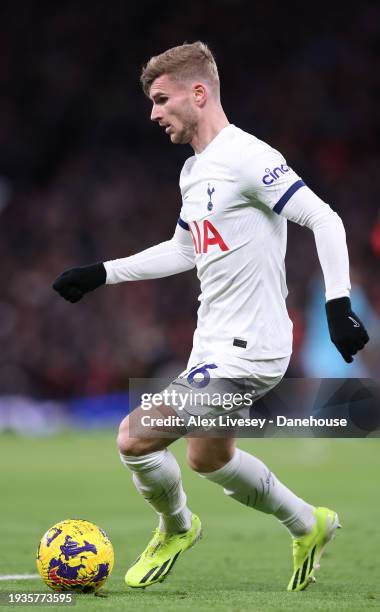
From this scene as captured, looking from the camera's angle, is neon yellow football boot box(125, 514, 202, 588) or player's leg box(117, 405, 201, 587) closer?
player's leg box(117, 405, 201, 587)

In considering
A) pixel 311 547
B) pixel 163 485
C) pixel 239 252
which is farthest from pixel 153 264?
pixel 311 547

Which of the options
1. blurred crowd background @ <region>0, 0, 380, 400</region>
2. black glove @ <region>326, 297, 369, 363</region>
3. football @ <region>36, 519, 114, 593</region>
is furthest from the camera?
blurred crowd background @ <region>0, 0, 380, 400</region>

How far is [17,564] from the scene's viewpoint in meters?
5.82

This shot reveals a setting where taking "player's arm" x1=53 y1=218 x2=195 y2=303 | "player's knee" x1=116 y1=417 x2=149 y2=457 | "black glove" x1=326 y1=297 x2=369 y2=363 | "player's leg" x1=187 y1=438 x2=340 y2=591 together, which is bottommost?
"player's leg" x1=187 y1=438 x2=340 y2=591

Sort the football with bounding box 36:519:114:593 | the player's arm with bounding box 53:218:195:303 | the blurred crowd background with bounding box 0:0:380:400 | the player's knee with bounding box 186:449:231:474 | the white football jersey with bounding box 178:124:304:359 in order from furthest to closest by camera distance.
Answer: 1. the blurred crowd background with bounding box 0:0:380:400
2. the player's arm with bounding box 53:218:195:303
3. the player's knee with bounding box 186:449:231:474
4. the white football jersey with bounding box 178:124:304:359
5. the football with bounding box 36:519:114:593

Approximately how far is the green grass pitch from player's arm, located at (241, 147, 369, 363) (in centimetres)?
99

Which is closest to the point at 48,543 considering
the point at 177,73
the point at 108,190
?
the point at 177,73

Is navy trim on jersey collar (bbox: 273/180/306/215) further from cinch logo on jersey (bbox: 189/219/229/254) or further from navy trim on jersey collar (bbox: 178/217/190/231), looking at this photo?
navy trim on jersey collar (bbox: 178/217/190/231)

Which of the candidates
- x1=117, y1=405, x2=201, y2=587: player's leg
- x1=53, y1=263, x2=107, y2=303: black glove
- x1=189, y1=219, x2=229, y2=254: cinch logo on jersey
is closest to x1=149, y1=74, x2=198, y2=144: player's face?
x1=189, y1=219, x2=229, y2=254: cinch logo on jersey

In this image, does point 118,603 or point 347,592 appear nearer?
point 118,603

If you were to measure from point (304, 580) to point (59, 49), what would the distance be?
1871cm

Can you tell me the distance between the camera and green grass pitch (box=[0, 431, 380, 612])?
15.4 feet

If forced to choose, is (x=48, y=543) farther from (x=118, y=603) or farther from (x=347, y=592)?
(x=347, y=592)

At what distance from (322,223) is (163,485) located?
126 centimetres
